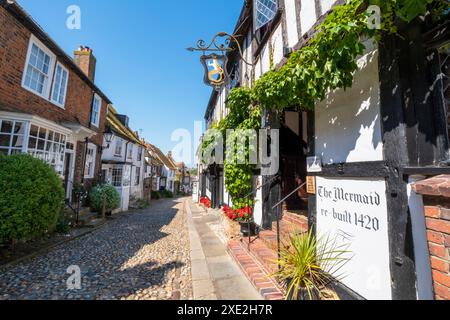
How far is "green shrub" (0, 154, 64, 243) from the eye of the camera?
4695mm

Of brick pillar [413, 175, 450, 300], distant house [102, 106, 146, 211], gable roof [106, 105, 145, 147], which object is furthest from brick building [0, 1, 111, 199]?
brick pillar [413, 175, 450, 300]

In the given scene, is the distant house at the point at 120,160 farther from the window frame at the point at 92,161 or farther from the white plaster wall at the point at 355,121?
the white plaster wall at the point at 355,121

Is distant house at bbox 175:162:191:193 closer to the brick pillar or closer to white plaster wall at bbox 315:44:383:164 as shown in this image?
white plaster wall at bbox 315:44:383:164

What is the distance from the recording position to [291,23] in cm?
470

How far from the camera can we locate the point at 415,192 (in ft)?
6.69

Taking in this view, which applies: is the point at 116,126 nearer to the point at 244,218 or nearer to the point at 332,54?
the point at 244,218

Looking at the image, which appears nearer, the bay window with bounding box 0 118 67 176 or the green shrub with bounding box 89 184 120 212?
the bay window with bounding box 0 118 67 176

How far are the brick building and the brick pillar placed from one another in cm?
926

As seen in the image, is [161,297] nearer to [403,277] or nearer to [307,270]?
[307,270]

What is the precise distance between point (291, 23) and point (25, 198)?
726 centimetres

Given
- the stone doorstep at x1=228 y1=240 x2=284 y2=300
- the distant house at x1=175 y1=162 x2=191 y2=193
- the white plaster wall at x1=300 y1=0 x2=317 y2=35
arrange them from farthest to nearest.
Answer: the distant house at x1=175 y1=162 x2=191 y2=193 → the white plaster wall at x1=300 y1=0 x2=317 y2=35 → the stone doorstep at x1=228 y1=240 x2=284 y2=300

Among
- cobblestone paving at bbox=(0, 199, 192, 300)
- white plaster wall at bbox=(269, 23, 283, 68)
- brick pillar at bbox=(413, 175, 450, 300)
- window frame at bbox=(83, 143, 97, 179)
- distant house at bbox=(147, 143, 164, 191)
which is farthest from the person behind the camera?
distant house at bbox=(147, 143, 164, 191)
